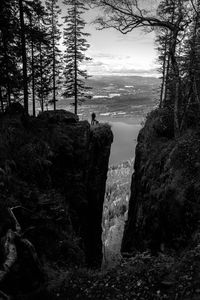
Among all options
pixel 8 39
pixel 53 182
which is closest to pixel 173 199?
pixel 53 182

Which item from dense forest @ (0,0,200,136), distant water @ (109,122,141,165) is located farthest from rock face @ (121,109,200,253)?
distant water @ (109,122,141,165)

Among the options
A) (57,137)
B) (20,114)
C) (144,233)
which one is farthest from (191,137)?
(20,114)

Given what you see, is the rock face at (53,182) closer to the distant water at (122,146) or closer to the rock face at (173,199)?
the rock face at (173,199)

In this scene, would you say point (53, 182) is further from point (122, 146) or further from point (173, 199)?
point (122, 146)

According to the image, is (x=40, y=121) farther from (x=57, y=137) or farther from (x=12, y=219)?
(x=12, y=219)

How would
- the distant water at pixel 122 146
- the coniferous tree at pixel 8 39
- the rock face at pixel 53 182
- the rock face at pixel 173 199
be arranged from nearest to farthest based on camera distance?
the rock face at pixel 173 199, the rock face at pixel 53 182, the coniferous tree at pixel 8 39, the distant water at pixel 122 146

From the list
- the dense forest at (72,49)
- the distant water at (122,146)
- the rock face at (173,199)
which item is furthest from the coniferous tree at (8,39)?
the distant water at (122,146)

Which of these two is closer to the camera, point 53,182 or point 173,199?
point 173,199

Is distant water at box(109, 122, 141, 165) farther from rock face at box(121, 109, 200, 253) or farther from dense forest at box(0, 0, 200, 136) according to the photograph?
rock face at box(121, 109, 200, 253)
